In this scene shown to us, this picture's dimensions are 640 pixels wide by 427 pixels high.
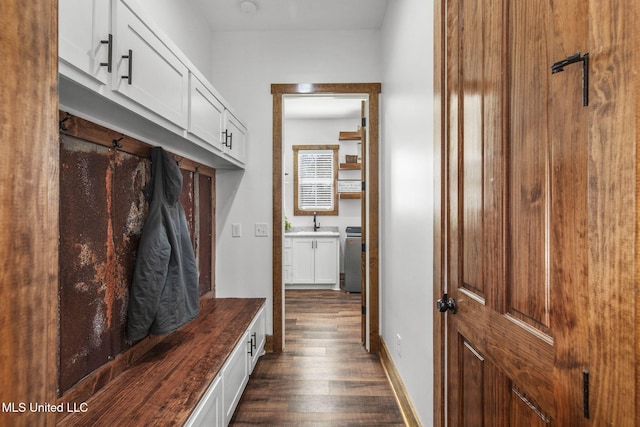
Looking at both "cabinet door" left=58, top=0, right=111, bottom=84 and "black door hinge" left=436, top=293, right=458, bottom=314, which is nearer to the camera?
"cabinet door" left=58, top=0, right=111, bottom=84

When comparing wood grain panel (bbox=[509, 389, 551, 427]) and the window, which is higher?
the window

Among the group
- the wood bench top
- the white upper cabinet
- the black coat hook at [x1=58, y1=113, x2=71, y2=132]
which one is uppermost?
the white upper cabinet

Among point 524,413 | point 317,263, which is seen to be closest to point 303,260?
point 317,263

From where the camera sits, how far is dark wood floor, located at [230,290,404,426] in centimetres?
193

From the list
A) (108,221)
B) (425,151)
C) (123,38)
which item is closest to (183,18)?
(123,38)

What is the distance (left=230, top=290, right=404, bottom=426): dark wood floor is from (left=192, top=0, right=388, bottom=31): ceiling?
2747 mm

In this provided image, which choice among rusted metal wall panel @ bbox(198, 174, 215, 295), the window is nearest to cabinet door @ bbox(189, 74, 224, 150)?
rusted metal wall panel @ bbox(198, 174, 215, 295)

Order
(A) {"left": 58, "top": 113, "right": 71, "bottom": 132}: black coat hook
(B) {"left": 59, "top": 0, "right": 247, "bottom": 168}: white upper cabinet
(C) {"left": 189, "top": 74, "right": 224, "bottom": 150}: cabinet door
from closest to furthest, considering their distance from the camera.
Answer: (B) {"left": 59, "top": 0, "right": 247, "bottom": 168}: white upper cabinet < (A) {"left": 58, "top": 113, "right": 71, "bottom": 132}: black coat hook < (C) {"left": 189, "top": 74, "right": 224, "bottom": 150}: cabinet door

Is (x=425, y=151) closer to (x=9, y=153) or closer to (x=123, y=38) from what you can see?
(x=123, y=38)

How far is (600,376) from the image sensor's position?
0.56 meters

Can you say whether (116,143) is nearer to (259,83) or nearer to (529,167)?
(529,167)

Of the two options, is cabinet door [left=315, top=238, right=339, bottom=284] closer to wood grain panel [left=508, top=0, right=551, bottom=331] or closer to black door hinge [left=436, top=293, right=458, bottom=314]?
black door hinge [left=436, top=293, right=458, bottom=314]

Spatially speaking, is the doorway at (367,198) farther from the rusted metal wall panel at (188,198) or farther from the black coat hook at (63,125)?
the black coat hook at (63,125)

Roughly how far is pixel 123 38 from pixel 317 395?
7.05 ft
